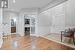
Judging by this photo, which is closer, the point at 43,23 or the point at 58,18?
the point at 58,18

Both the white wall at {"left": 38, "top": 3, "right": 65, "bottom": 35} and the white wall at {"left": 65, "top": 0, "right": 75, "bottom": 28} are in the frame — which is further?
the white wall at {"left": 38, "top": 3, "right": 65, "bottom": 35}

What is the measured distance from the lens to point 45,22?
13.3 m

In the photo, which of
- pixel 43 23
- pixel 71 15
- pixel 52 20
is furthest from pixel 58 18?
pixel 43 23

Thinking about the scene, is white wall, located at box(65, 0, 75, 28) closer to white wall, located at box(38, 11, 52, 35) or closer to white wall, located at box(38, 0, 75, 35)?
white wall, located at box(38, 0, 75, 35)

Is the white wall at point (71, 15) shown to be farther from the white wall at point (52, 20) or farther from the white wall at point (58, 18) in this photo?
the white wall at point (52, 20)

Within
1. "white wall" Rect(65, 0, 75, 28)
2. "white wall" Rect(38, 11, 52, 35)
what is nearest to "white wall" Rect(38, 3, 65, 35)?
"white wall" Rect(38, 11, 52, 35)

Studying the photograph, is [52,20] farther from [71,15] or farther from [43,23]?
[71,15]

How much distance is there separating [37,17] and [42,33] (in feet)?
5.73

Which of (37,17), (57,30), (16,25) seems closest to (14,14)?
(16,25)

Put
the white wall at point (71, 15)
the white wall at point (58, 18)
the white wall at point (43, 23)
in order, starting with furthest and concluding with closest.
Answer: the white wall at point (43, 23)
the white wall at point (58, 18)
the white wall at point (71, 15)

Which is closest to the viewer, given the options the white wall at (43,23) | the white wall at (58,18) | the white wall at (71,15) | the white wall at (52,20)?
the white wall at (71,15)

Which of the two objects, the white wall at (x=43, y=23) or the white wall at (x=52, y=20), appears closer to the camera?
the white wall at (x=52, y=20)

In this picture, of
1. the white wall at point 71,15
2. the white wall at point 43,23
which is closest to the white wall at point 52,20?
the white wall at point 43,23

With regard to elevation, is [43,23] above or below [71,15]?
below
